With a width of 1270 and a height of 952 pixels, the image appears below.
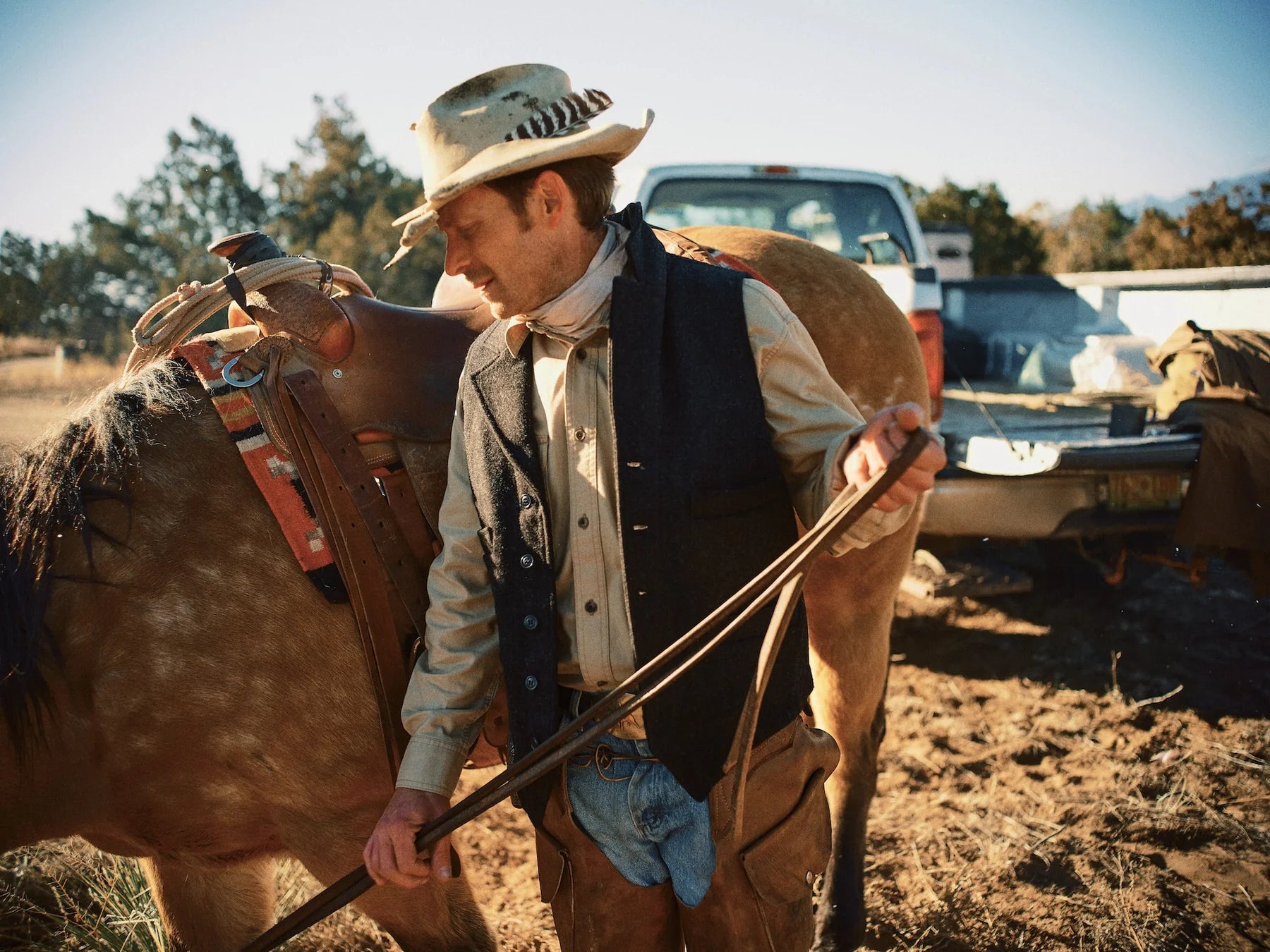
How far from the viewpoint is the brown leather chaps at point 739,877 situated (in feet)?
4.71

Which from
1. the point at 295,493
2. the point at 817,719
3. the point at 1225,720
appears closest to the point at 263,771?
the point at 295,493

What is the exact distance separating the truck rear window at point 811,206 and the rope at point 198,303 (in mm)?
2833

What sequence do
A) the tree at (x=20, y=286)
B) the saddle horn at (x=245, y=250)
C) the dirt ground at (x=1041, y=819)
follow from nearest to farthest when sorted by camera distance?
the saddle horn at (x=245, y=250)
the dirt ground at (x=1041, y=819)
the tree at (x=20, y=286)

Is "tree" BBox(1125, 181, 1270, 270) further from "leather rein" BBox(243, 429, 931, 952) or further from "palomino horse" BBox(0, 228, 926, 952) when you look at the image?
"palomino horse" BBox(0, 228, 926, 952)

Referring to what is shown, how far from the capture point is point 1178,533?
3445mm

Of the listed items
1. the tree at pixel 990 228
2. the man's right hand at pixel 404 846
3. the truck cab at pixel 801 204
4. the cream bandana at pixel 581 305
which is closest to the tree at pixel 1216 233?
the tree at pixel 990 228

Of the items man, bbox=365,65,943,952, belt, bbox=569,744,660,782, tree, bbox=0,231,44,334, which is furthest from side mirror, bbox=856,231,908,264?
tree, bbox=0,231,44,334

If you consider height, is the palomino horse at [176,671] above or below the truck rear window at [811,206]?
below

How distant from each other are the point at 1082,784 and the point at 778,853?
2309mm

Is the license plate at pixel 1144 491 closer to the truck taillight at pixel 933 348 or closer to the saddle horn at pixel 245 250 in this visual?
the truck taillight at pixel 933 348

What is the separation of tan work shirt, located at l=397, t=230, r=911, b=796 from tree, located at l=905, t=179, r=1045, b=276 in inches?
499

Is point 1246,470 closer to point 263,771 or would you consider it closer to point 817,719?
point 817,719

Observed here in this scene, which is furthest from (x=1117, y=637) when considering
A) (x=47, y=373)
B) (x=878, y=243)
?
(x=47, y=373)

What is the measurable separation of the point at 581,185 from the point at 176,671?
3.85 feet
